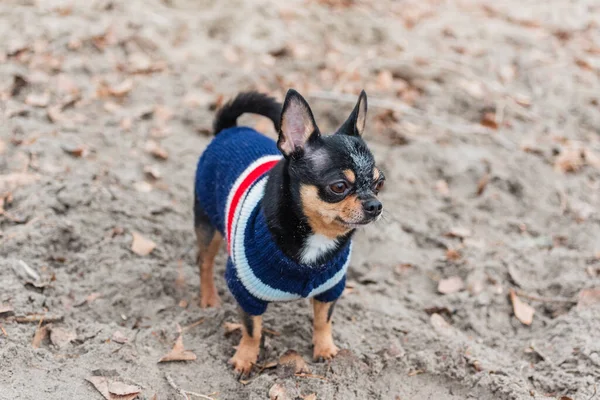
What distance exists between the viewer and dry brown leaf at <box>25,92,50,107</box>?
475cm

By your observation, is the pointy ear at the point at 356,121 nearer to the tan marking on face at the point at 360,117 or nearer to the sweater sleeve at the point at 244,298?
the tan marking on face at the point at 360,117

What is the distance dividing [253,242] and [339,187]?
19.9 inches

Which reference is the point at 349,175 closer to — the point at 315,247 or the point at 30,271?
the point at 315,247

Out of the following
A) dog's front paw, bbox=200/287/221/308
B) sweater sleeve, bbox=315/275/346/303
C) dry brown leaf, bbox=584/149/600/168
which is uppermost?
sweater sleeve, bbox=315/275/346/303

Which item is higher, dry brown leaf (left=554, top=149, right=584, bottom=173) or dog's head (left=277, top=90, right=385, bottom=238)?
dog's head (left=277, top=90, right=385, bottom=238)

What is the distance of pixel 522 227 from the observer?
4.37 meters

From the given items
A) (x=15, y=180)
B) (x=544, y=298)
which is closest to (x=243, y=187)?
(x=15, y=180)

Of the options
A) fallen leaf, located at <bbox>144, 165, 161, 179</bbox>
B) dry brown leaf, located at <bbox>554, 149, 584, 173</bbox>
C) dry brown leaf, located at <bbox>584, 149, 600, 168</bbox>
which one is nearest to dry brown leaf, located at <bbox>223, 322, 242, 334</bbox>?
fallen leaf, located at <bbox>144, 165, 161, 179</bbox>

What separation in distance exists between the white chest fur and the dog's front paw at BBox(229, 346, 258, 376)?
0.66 m

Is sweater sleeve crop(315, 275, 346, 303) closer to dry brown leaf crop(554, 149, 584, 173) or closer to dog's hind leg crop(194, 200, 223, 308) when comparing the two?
dog's hind leg crop(194, 200, 223, 308)

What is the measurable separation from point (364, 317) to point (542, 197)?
6.60 ft

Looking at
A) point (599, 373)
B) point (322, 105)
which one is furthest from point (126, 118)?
point (599, 373)

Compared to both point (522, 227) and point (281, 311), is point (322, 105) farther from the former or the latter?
point (281, 311)

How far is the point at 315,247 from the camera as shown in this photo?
110 inches
